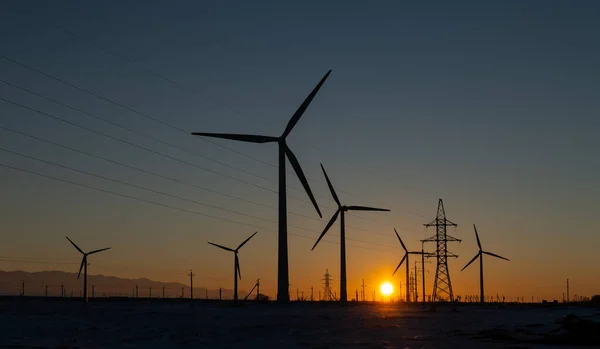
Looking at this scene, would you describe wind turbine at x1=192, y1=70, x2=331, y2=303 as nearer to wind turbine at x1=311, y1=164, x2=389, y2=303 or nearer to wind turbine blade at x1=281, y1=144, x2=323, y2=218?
wind turbine blade at x1=281, y1=144, x2=323, y2=218

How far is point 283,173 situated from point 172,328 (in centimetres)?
6577

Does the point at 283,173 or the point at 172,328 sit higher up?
the point at 283,173

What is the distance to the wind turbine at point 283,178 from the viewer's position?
12838 centimetres

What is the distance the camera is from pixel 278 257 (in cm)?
12900

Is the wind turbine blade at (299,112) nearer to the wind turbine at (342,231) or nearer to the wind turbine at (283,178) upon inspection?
the wind turbine at (283,178)

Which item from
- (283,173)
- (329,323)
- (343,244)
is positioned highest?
(283,173)

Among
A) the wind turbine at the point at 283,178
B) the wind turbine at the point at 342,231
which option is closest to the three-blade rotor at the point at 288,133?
the wind turbine at the point at 283,178

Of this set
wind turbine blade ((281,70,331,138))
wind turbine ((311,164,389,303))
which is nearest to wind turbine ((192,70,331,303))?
wind turbine blade ((281,70,331,138))

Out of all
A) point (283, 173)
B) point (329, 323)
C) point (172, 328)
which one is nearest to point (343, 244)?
point (283, 173)

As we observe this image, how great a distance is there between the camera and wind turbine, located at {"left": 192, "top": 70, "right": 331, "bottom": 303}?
128 m

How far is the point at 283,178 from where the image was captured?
132250 mm

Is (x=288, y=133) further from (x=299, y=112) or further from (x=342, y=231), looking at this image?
(x=342, y=231)

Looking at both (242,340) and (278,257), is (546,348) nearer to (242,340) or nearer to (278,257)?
(242,340)

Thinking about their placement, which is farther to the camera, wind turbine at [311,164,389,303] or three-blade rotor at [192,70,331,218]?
wind turbine at [311,164,389,303]
